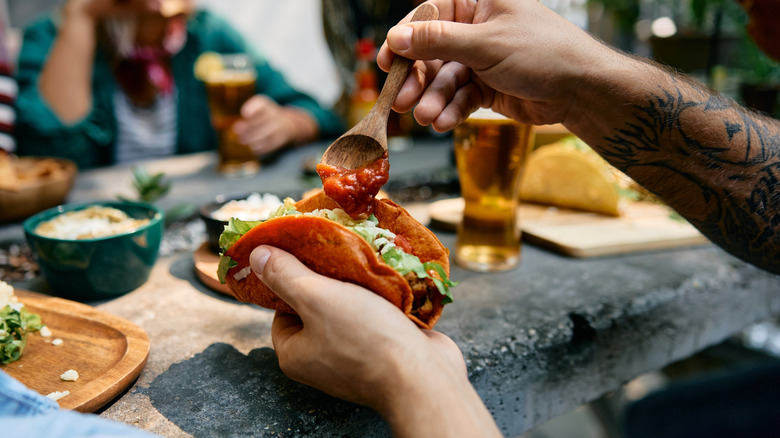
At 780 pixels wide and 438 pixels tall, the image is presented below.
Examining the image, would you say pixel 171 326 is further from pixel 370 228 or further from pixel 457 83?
pixel 457 83

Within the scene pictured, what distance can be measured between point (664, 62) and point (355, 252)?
11.7 feet

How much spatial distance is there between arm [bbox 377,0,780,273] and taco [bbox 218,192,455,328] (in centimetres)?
42

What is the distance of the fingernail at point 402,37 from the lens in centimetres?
114

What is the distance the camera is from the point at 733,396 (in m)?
2.33

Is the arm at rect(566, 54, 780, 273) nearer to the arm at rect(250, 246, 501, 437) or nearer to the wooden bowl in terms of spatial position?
the arm at rect(250, 246, 501, 437)

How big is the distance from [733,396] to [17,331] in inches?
109

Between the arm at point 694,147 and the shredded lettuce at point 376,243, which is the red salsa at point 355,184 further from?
the arm at point 694,147

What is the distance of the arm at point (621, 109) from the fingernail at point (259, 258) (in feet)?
1.85

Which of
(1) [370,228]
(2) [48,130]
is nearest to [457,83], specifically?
(1) [370,228]

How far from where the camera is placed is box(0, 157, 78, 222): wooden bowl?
1.87 meters

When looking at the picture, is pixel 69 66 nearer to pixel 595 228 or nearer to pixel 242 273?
pixel 242 273

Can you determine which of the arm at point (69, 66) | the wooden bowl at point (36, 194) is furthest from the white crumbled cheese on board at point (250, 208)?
the arm at point (69, 66)

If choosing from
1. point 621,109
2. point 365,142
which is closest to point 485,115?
point 621,109

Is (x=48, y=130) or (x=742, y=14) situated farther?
(x=742, y=14)
